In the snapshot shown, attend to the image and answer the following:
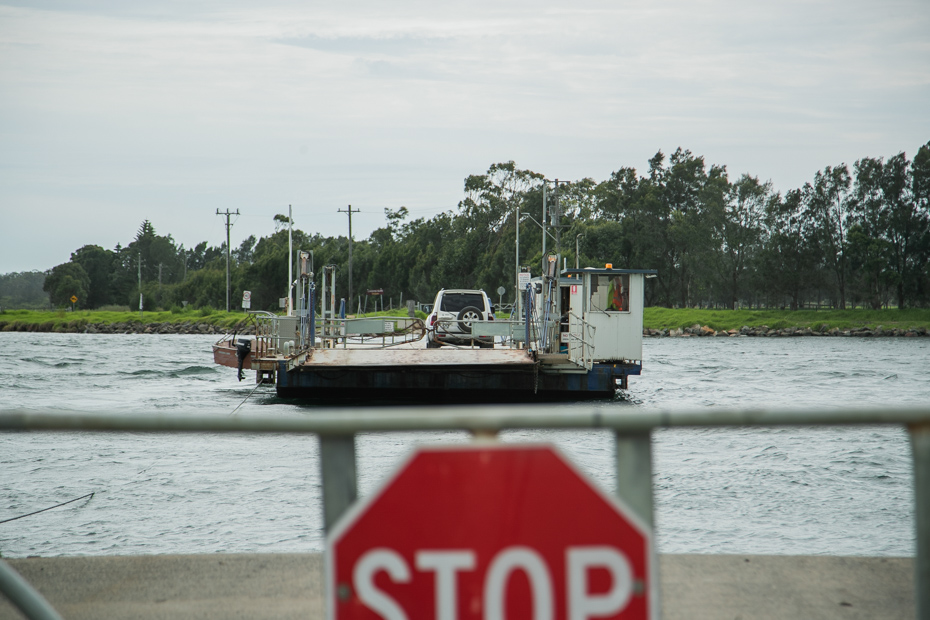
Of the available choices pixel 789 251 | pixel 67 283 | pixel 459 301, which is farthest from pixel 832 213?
pixel 67 283

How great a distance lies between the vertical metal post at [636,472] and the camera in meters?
2.13

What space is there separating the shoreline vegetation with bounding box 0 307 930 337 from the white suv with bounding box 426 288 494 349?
133ft

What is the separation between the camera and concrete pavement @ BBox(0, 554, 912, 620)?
3.75 metres

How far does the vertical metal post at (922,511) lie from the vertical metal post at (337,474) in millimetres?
1454

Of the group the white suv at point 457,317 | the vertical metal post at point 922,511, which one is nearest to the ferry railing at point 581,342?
the white suv at point 457,317

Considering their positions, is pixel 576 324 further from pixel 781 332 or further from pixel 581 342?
pixel 781 332

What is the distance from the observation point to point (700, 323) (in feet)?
249

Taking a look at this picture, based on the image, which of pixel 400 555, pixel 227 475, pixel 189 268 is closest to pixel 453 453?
pixel 400 555

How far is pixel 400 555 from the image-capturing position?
80.3 inches

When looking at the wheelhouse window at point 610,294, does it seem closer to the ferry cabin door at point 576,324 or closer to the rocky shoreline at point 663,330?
the ferry cabin door at point 576,324

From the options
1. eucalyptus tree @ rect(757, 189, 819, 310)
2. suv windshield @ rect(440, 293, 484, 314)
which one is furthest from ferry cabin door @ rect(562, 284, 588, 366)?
eucalyptus tree @ rect(757, 189, 819, 310)

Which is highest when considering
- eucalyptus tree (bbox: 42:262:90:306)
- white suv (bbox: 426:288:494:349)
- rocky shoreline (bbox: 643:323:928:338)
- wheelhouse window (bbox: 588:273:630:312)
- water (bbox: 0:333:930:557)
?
eucalyptus tree (bbox: 42:262:90:306)

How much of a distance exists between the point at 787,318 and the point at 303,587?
8121 cm

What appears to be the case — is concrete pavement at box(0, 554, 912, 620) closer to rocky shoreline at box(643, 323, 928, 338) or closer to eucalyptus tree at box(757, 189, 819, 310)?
rocky shoreline at box(643, 323, 928, 338)
